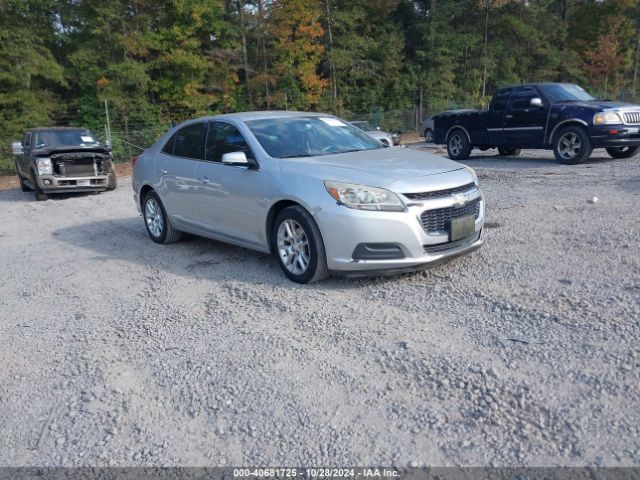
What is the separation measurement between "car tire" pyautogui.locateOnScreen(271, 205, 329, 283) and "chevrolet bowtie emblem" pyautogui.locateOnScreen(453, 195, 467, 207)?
1266 mm

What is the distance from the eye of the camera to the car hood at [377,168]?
16.5 ft

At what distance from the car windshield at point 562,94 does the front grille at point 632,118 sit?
1.16m

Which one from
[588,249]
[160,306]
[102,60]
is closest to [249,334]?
[160,306]

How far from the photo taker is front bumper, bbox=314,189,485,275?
192 inches

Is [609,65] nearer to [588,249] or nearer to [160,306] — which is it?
[588,249]

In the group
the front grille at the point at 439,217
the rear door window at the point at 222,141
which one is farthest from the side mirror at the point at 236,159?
the front grille at the point at 439,217

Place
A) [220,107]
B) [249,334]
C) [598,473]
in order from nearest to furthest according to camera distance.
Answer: [598,473] → [249,334] → [220,107]

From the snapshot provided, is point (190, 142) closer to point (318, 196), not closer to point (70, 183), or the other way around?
point (318, 196)

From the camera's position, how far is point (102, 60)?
29.8 m

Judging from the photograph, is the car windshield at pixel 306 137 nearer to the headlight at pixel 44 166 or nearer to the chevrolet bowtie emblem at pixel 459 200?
the chevrolet bowtie emblem at pixel 459 200

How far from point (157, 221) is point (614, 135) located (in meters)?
9.31

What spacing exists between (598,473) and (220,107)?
104 feet

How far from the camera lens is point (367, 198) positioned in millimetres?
4965

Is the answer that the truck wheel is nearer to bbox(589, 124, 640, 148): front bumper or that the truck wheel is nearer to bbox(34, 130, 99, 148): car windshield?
bbox(589, 124, 640, 148): front bumper
